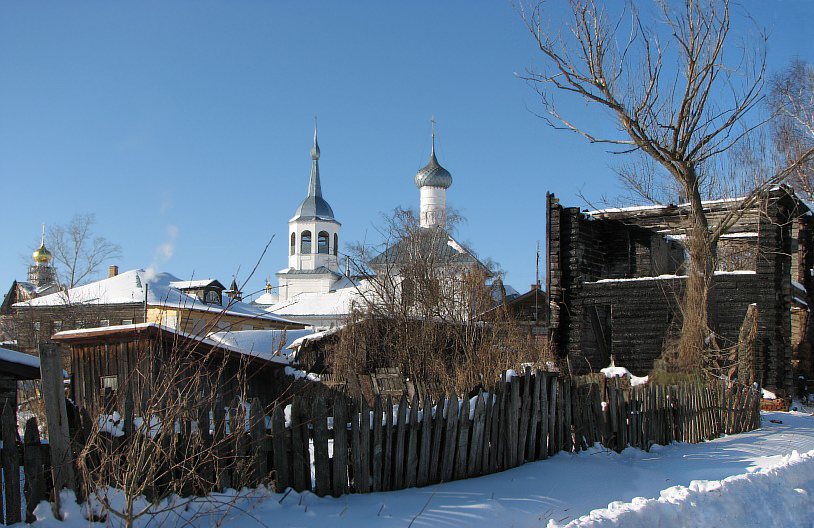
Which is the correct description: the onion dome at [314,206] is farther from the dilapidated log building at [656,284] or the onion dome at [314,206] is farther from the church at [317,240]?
the dilapidated log building at [656,284]

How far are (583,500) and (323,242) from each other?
7605 cm

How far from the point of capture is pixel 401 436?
7828 mm

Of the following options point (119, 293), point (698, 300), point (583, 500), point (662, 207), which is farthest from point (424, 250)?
point (583, 500)

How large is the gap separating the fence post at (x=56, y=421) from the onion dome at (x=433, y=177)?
2899 inches

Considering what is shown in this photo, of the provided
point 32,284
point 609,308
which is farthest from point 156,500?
point 32,284

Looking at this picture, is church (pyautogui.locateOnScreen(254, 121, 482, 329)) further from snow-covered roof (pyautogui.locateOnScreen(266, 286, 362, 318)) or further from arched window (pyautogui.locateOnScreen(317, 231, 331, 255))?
snow-covered roof (pyautogui.locateOnScreen(266, 286, 362, 318))

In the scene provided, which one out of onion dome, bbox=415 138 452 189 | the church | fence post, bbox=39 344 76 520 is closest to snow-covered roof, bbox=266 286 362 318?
the church

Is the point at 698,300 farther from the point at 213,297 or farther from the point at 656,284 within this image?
the point at 213,297

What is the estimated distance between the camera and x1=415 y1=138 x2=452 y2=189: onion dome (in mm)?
78938

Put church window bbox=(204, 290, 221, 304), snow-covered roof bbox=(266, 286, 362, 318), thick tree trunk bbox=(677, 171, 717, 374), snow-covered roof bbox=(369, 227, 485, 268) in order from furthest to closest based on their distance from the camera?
snow-covered roof bbox=(266, 286, 362, 318) < church window bbox=(204, 290, 221, 304) < snow-covered roof bbox=(369, 227, 485, 268) < thick tree trunk bbox=(677, 171, 717, 374)

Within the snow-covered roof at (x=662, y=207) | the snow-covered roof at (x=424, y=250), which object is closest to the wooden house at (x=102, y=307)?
the snow-covered roof at (x=424, y=250)

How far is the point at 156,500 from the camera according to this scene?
228 inches

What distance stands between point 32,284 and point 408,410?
71.2 m

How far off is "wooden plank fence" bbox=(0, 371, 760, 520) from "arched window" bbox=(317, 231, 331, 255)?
7167cm
